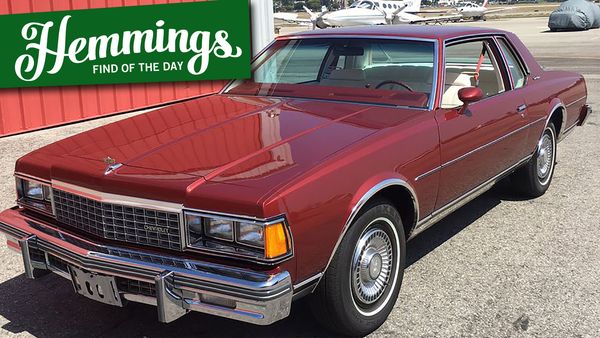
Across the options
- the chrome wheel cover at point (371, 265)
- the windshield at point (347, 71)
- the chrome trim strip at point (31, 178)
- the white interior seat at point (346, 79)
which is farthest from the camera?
the white interior seat at point (346, 79)

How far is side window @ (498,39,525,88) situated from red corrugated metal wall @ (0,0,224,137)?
19.8 ft

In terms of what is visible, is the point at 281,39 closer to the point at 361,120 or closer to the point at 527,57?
the point at 361,120

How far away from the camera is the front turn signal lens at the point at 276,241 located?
8.46ft

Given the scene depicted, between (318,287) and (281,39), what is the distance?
100 inches

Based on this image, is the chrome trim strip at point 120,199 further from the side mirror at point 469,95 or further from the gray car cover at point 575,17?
the gray car cover at point 575,17

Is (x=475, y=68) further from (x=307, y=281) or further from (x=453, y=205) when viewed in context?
(x=307, y=281)

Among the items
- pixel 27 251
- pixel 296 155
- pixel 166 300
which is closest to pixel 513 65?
pixel 296 155

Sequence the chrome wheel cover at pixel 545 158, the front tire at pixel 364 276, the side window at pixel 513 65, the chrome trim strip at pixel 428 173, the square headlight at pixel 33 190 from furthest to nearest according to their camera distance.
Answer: the chrome wheel cover at pixel 545 158 < the side window at pixel 513 65 < the chrome trim strip at pixel 428 173 < the square headlight at pixel 33 190 < the front tire at pixel 364 276

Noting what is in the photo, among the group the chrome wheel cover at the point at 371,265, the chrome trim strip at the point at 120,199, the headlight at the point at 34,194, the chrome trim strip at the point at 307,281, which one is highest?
the chrome trim strip at the point at 120,199

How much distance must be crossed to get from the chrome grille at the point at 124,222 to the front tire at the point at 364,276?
747 mm

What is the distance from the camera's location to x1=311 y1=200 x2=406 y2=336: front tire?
9.59 feet

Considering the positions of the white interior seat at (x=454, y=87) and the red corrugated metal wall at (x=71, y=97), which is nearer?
the white interior seat at (x=454, y=87)

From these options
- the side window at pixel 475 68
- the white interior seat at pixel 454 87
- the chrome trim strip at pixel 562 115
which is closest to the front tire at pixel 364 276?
the white interior seat at pixel 454 87

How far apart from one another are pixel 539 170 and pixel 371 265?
2.92 m
